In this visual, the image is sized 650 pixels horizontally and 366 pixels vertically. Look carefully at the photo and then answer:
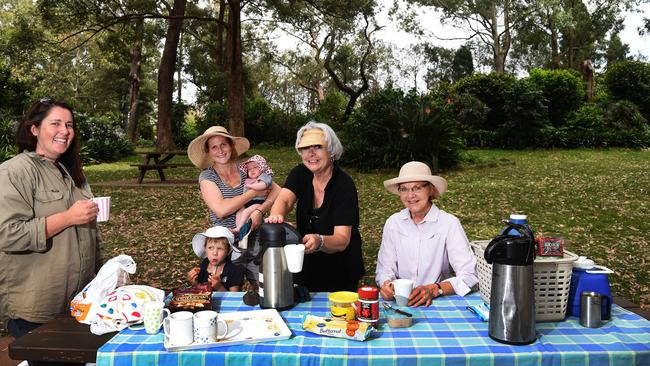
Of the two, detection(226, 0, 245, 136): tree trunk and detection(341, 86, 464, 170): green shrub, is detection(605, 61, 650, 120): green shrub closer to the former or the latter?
detection(341, 86, 464, 170): green shrub

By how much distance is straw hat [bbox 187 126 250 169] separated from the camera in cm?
352

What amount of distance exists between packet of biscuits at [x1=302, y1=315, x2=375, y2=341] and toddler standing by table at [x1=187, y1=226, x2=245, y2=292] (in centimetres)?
130

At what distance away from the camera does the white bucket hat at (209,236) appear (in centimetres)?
321

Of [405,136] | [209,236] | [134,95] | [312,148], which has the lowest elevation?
[209,236]

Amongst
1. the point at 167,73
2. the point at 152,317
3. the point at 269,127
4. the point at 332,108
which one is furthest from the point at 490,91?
the point at 152,317

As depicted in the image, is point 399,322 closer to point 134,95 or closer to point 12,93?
point 12,93

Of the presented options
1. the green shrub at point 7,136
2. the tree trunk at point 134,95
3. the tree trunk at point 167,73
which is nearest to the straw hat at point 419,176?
the green shrub at point 7,136

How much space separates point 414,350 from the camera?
188 centimetres

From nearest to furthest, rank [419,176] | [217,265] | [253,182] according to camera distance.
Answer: [419,176] → [217,265] → [253,182]

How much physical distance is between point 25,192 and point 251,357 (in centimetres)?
141

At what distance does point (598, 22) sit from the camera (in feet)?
130

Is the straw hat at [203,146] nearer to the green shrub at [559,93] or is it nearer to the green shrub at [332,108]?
the green shrub at [559,93]

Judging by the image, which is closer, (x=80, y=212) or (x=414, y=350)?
(x=414, y=350)

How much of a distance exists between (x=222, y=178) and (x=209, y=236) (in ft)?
1.73
